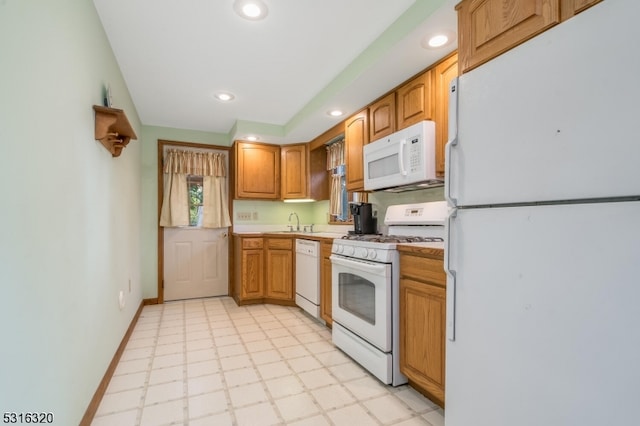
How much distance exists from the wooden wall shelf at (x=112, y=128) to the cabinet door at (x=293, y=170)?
2.22 meters

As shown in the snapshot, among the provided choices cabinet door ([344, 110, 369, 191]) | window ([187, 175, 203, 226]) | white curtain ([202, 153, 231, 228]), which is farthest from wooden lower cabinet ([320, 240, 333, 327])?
window ([187, 175, 203, 226])

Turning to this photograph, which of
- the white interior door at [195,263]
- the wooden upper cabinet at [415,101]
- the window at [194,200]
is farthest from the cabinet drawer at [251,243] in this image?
the wooden upper cabinet at [415,101]

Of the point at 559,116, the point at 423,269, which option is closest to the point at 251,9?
the point at 559,116

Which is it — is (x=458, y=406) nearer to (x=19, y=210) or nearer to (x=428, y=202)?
(x=428, y=202)

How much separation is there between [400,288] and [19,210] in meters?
1.84

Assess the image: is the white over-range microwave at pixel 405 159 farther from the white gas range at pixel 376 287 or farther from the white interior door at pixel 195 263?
the white interior door at pixel 195 263

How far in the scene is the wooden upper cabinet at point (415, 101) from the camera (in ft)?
6.98

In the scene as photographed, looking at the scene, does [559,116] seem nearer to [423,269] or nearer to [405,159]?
[423,269]

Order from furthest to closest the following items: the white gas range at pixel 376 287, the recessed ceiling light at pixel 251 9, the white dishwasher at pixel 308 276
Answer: the white dishwasher at pixel 308 276 → the white gas range at pixel 376 287 → the recessed ceiling light at pixel 251 9

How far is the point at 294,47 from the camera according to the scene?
2191 mm

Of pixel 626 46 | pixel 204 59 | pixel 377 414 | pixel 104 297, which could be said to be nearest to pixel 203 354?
pixel 104 297

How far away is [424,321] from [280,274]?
2.33 metres

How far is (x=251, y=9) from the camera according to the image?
5.91 feet

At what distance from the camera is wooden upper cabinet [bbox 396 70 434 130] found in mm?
2129
